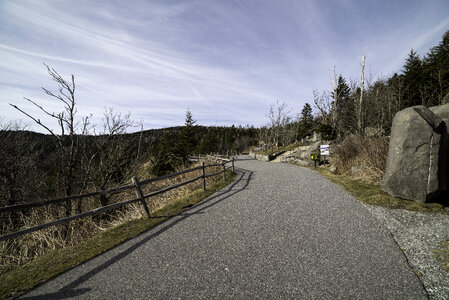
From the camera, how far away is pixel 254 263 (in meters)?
2.99

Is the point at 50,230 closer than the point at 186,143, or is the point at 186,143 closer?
the point at 50,230

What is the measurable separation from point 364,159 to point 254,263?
8.47 meters

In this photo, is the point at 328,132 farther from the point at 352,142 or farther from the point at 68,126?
the point at 68,126

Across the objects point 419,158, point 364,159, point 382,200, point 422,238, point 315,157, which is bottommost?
point 422,238

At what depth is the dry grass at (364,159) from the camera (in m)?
7.29

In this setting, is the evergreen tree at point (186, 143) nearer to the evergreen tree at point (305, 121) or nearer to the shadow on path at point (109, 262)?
the shadow on path at point (109, 262)

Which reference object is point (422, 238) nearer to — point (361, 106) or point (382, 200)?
point (382, 200)

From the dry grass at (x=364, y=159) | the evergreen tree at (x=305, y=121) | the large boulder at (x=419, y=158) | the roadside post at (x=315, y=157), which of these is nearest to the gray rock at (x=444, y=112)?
the large boulder at (x=419, y=158)

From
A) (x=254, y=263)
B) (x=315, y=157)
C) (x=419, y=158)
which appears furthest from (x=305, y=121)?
(x=254, y=263)

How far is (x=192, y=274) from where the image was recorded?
9.14 ft

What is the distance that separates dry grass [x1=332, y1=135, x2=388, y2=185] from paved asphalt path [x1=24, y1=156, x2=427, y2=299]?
360cm

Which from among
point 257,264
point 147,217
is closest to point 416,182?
point 257,264

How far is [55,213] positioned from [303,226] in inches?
403

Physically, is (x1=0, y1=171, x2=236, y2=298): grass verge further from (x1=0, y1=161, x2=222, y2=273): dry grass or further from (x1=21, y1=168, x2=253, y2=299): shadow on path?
(x1=0, y1=161, x2=222, y2=273): dry grass
